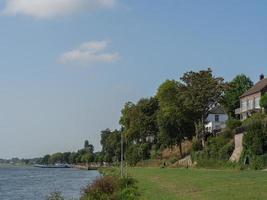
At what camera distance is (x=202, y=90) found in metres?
101

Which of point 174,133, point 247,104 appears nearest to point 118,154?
point 174,133

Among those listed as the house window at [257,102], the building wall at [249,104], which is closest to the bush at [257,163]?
the building wall at [249,104]

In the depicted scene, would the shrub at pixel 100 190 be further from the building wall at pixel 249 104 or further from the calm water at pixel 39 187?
the building wall at pixel 249 104

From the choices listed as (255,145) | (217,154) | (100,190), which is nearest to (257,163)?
(255,145)

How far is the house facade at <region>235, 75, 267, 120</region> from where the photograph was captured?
110 metres

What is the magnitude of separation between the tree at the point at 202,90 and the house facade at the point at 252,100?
10.8m

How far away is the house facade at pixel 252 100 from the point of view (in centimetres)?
11021

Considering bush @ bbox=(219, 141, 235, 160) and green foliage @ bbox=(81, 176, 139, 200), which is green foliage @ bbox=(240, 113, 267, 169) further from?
green foliage @ bbox=(81, 176, 139, 200)

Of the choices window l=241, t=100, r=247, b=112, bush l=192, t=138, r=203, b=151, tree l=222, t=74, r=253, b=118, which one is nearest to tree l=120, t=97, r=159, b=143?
tree l=222, t=74, r=253, b=118

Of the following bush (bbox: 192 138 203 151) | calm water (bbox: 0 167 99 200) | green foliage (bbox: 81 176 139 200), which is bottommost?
calm water (bbox: 0 167 99 200)

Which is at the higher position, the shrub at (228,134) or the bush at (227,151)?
the shrub at (228,134)

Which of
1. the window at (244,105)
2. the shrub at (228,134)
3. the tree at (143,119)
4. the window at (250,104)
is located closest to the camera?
the shrub at (228,134)

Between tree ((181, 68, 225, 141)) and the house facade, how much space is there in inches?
426

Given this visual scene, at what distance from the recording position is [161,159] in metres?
133
